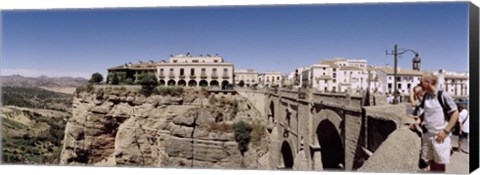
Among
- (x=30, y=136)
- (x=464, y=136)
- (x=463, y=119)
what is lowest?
(x=30, y=136)

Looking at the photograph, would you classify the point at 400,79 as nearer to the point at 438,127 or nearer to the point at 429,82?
the point at 429,82

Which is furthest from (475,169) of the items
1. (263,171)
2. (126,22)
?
(126,22)

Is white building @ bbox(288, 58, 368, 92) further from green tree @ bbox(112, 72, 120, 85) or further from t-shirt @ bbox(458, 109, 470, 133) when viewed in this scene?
green tree @ bbox(112, 72, 120, 85)

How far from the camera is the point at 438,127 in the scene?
9.43 meters

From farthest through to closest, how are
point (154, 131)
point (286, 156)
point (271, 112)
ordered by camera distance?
point (154, 131)
point (271, 112)
point (286, 156)

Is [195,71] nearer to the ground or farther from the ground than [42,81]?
farther from the ground

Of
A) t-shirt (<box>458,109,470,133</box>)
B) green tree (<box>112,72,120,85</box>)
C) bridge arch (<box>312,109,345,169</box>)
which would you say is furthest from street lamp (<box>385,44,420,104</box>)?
green tree (<box>112,72,120,85</box>)

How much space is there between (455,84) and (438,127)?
96 centimetres

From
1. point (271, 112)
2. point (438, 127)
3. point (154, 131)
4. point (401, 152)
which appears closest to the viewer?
point (401, 152)

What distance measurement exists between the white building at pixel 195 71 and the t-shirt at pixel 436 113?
4920 millimetres

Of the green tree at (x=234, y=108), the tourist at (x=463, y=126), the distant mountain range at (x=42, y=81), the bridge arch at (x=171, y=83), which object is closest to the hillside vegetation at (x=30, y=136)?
the distant mountain range at (x=42, y=81)

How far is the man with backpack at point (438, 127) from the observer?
923 centimetres

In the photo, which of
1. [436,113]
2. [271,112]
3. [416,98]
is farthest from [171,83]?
[436,113]

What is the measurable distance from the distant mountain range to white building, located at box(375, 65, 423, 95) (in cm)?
732
